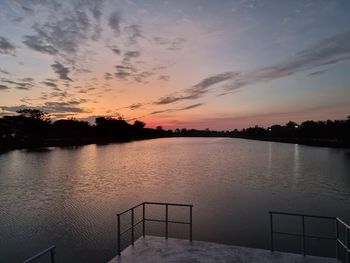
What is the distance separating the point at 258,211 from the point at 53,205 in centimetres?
1667

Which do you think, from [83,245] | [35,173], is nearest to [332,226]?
[83,245]

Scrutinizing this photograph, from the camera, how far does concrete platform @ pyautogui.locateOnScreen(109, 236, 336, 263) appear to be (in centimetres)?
927

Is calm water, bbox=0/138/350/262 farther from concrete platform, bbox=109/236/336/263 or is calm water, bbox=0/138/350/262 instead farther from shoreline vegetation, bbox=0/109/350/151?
shoreline vegetation, bbox=0/109/350/151

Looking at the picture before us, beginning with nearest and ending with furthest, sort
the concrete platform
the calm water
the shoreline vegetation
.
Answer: the concrete platform
the calm water
the shoreline vegetation

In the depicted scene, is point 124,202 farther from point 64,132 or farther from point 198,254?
point 64,132

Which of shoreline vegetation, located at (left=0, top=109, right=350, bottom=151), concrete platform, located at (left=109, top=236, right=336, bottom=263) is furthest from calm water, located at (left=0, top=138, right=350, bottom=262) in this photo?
shoreline vegetation, located at (left=0, top=109, right=350, bottom=151)

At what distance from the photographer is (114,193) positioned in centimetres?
3219

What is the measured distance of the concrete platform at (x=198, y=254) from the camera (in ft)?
30.4

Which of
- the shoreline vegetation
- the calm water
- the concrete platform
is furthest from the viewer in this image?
the shoreline vegetation

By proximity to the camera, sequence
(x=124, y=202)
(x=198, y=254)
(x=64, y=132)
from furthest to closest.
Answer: (x=64, y=132) < (x=124, y=202) < (x=198, y=254)

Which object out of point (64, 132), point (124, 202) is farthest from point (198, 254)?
point (64, 132)

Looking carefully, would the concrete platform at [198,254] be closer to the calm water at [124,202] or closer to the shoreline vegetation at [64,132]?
the calm water at [124,202]

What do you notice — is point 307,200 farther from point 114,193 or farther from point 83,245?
point 83,245

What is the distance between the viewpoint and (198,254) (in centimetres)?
974
